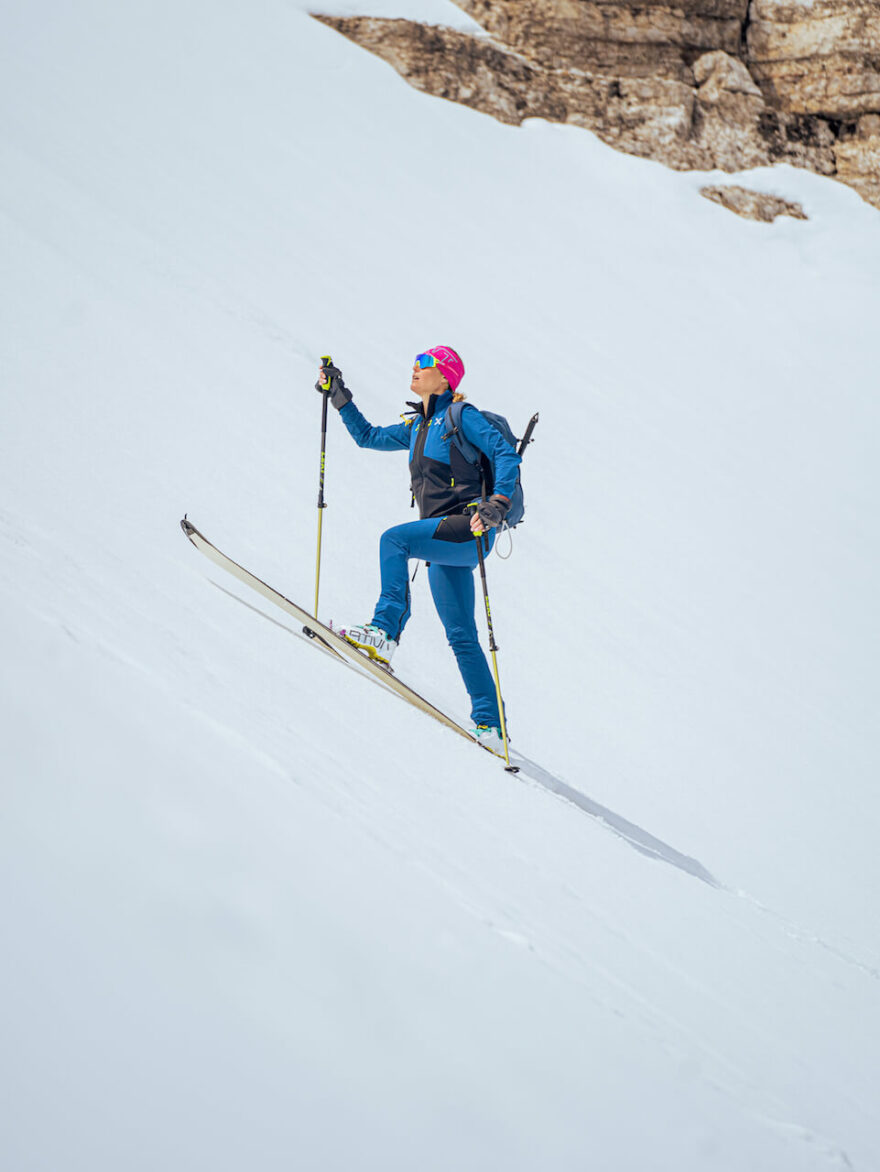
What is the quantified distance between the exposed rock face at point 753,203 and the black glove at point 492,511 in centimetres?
1837

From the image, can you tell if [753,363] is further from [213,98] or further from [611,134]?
[213,98]

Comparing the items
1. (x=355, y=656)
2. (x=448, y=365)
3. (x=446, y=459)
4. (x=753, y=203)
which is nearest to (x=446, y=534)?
(x=446, y=459)

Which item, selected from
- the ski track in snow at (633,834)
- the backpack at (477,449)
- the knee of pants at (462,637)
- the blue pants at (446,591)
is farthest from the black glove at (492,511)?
the ski track in snow at (633,834)

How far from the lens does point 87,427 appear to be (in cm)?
676

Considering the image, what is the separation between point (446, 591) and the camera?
497cm

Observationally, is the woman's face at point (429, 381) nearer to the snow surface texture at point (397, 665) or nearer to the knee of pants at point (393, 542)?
the knee of pants at point (393, 542)

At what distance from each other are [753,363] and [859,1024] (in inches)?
595

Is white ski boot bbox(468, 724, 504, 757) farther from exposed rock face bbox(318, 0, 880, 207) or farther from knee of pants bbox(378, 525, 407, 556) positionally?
exposed rock face bbox(318, 0, 880, 207)

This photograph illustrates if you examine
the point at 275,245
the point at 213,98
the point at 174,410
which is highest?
the point at 213,98

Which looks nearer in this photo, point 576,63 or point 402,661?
point 402,661

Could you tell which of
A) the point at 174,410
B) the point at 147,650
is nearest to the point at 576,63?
the point at 174,410

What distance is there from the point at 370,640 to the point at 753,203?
19118 mm

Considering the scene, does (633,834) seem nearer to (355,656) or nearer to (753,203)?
(355,656)

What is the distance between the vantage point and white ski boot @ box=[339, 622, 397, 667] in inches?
183
